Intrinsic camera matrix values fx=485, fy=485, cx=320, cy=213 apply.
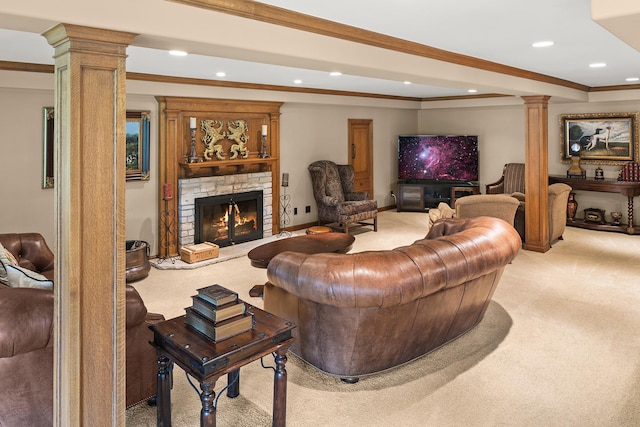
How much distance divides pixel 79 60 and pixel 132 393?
181 centimetres

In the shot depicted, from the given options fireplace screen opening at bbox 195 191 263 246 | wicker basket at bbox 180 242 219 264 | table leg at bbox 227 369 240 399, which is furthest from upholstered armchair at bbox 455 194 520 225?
table leg at bbox 227 369 240 399

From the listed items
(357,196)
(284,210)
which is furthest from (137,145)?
(357,196)

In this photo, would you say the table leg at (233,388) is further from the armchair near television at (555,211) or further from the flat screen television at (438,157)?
the flat screen television at (438,157)

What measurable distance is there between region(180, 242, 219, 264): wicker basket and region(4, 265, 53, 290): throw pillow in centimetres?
313

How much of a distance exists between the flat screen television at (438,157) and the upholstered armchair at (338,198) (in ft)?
5.81

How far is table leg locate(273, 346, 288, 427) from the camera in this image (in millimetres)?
2408

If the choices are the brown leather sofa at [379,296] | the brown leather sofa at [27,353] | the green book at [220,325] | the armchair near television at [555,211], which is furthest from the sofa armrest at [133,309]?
the armchair near television at [555,211]

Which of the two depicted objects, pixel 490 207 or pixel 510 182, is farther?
Answer: pixel 510 182

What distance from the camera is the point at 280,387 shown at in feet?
7.98

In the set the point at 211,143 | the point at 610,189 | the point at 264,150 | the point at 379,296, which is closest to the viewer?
the point at 379,296

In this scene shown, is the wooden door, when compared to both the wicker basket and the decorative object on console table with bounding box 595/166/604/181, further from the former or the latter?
the decorative object on console table with bounding box 595/166/604/181

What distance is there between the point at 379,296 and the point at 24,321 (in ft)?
5.83

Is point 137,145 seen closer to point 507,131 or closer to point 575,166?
point 507,131

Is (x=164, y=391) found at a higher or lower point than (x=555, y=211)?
lower
